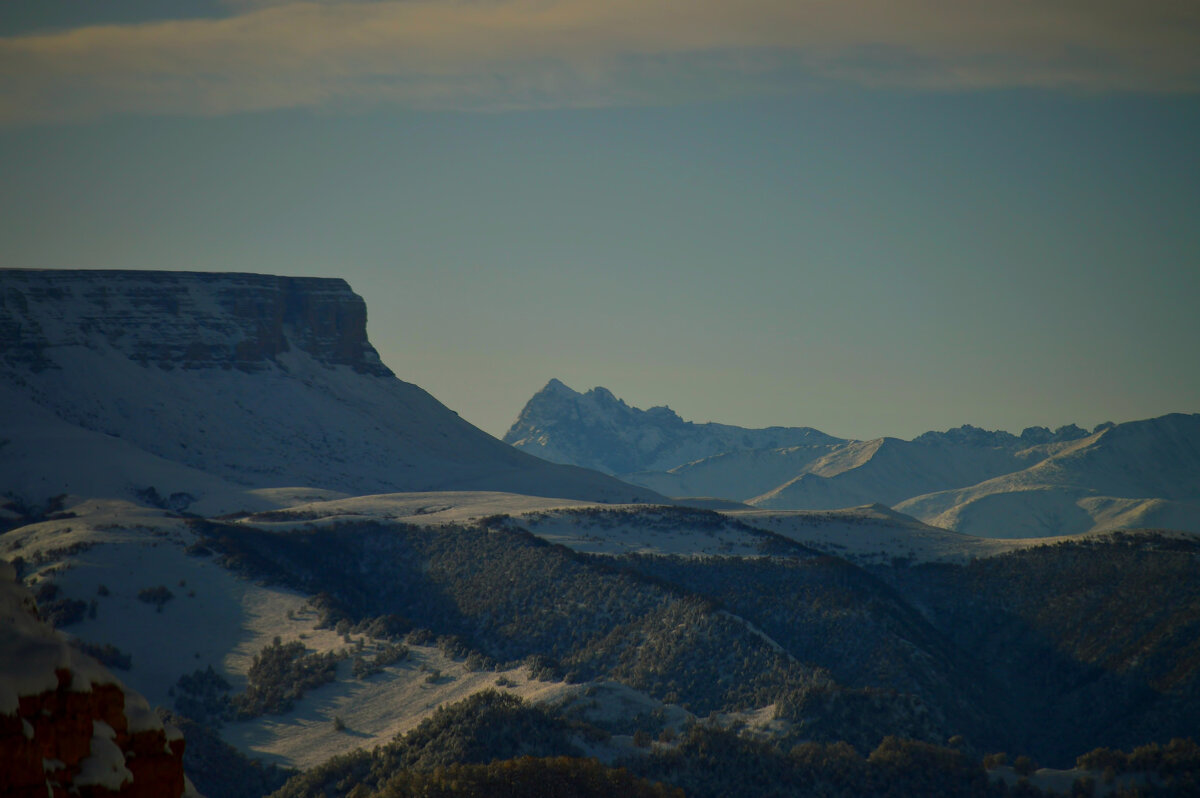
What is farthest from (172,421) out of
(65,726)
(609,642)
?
(65,726)

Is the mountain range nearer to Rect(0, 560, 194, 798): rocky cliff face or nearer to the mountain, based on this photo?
the mountain

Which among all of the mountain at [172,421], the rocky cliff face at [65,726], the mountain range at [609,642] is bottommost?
the mountain range at [609,642]

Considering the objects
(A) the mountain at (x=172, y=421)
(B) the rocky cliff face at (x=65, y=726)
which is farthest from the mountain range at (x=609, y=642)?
(B) the rocky cliff face at (x=65, y=726)

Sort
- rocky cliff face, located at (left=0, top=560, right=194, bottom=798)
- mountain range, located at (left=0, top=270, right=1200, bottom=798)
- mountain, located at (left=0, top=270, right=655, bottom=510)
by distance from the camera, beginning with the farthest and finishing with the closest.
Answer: mountain, located at (left=0, top=270, right=655, bottom=510), mountain range, located at (left=0, top=270, right=1200, bottom=798), rocky cliff face, located at (left=0, top=560, right=194, bottom=798)

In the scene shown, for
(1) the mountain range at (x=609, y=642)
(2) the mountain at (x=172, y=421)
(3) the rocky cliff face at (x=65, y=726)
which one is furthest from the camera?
(2) the mountain at (x=172, y=421)

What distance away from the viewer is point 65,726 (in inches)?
489

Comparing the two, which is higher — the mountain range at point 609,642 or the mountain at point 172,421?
the mountain at point 172,421

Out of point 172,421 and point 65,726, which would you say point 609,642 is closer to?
point 65,726

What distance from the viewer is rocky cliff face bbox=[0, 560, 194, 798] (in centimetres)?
1158

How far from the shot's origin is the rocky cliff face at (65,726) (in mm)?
11578

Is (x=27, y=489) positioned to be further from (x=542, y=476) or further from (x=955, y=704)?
(x=955, y=704)

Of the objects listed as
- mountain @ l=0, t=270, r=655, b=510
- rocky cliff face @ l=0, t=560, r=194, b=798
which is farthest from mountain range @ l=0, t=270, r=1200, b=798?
rocky cliff face @ l=0, t=560, r=194, b=798

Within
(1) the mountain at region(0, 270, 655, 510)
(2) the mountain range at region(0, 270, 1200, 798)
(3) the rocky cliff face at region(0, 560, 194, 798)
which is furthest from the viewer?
(1) the mountain at region(0, 270, 655, 510)

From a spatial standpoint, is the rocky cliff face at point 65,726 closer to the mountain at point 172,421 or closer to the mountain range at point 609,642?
the mountain range at point 609,642
